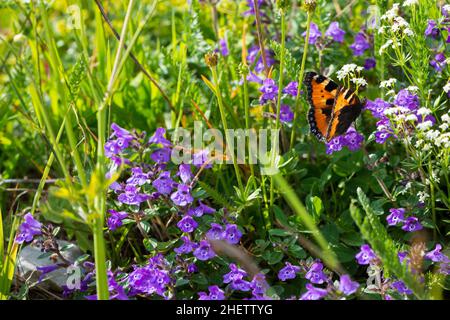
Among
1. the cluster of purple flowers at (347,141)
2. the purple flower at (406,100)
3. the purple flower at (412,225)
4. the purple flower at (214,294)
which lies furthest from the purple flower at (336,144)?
the purple flower at (214,294)

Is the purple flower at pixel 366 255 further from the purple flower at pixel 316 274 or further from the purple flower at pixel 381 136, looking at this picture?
the purple flower at pixel 381 136

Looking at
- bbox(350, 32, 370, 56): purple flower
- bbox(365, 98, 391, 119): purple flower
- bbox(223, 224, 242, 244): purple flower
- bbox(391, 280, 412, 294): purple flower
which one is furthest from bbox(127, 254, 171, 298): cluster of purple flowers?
bbox(350, 32, 370, 56): purple flower

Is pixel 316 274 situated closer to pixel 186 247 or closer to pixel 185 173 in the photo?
pixel 186 247

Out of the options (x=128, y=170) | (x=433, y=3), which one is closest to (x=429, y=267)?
(x=433, y=3)

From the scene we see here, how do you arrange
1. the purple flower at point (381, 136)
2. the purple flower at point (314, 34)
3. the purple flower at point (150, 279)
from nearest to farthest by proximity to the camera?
the purple flower at point (150, 279) < the purple flower at point (381, 136) < the purple flower at point (314, 34)

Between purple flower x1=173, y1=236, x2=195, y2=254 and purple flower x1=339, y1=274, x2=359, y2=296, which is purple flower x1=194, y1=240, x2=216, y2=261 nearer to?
purple flower x1=173, y1=236, x2=195, y2=254

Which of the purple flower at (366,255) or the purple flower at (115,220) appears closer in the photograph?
the purple flower at (366,255)
